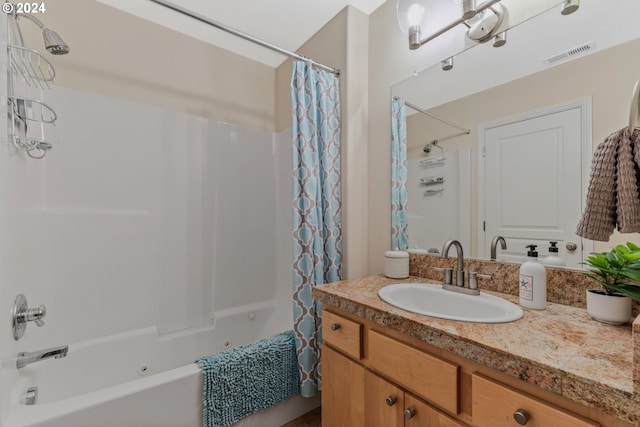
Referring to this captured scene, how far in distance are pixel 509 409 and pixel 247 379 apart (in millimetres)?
1143

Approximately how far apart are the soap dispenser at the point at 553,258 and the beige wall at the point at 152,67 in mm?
2141

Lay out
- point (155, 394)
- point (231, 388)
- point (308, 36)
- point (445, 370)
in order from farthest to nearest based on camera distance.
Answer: point (308, 36)
point (231, 388)
point (155, 394)
point (445, 370)

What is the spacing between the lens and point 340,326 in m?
1.21

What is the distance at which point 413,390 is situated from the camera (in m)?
0.92

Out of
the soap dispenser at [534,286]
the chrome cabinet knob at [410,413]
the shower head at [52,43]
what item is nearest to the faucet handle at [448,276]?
the soap dispenser at [534,286]

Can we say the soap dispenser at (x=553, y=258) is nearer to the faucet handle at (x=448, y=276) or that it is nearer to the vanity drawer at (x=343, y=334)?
the faucet handle at (x=448, y=276)

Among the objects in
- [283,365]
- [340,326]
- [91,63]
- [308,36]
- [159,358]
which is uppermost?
[308,36]

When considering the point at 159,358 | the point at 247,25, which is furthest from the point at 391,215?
the point at 159,358

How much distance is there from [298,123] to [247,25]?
914 mm

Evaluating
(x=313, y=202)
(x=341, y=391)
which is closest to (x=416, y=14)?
(x=313, y=202)

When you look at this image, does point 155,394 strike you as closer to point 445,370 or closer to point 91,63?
point 445,370

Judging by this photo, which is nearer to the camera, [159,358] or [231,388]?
[231,388]

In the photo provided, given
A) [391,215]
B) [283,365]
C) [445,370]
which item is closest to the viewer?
[445,370]

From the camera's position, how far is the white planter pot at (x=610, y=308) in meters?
0.84
